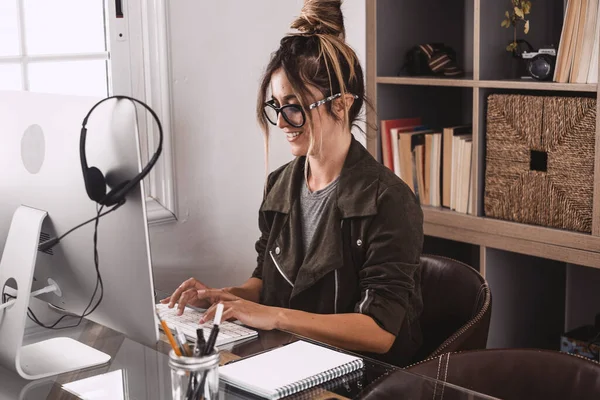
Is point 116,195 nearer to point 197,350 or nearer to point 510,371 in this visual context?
point 197,350

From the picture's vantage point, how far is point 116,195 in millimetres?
1309

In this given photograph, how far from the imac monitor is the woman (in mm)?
328

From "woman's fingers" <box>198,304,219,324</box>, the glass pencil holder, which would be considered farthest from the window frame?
the glass pencil holder

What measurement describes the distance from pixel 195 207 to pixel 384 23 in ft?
3.19

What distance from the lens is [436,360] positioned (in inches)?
60.4

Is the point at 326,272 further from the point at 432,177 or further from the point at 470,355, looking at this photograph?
the point at 432,177

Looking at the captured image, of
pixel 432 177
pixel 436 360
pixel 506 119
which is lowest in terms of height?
pixel 436 360

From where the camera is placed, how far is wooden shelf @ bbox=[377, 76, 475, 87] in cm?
277

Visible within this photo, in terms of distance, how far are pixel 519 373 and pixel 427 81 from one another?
151 centimetres

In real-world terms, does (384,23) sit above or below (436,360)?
above

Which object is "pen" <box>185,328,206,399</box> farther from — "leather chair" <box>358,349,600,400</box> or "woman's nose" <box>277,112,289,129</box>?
"woman's nose" <box>277,112,289,129</box>

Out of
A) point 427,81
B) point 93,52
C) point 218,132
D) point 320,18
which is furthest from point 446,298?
point 93,52

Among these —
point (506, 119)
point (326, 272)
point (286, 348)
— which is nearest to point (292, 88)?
point (326, 272)

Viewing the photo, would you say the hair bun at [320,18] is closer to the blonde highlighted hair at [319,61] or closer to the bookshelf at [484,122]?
the blonde highlighted hair at [319,61]
